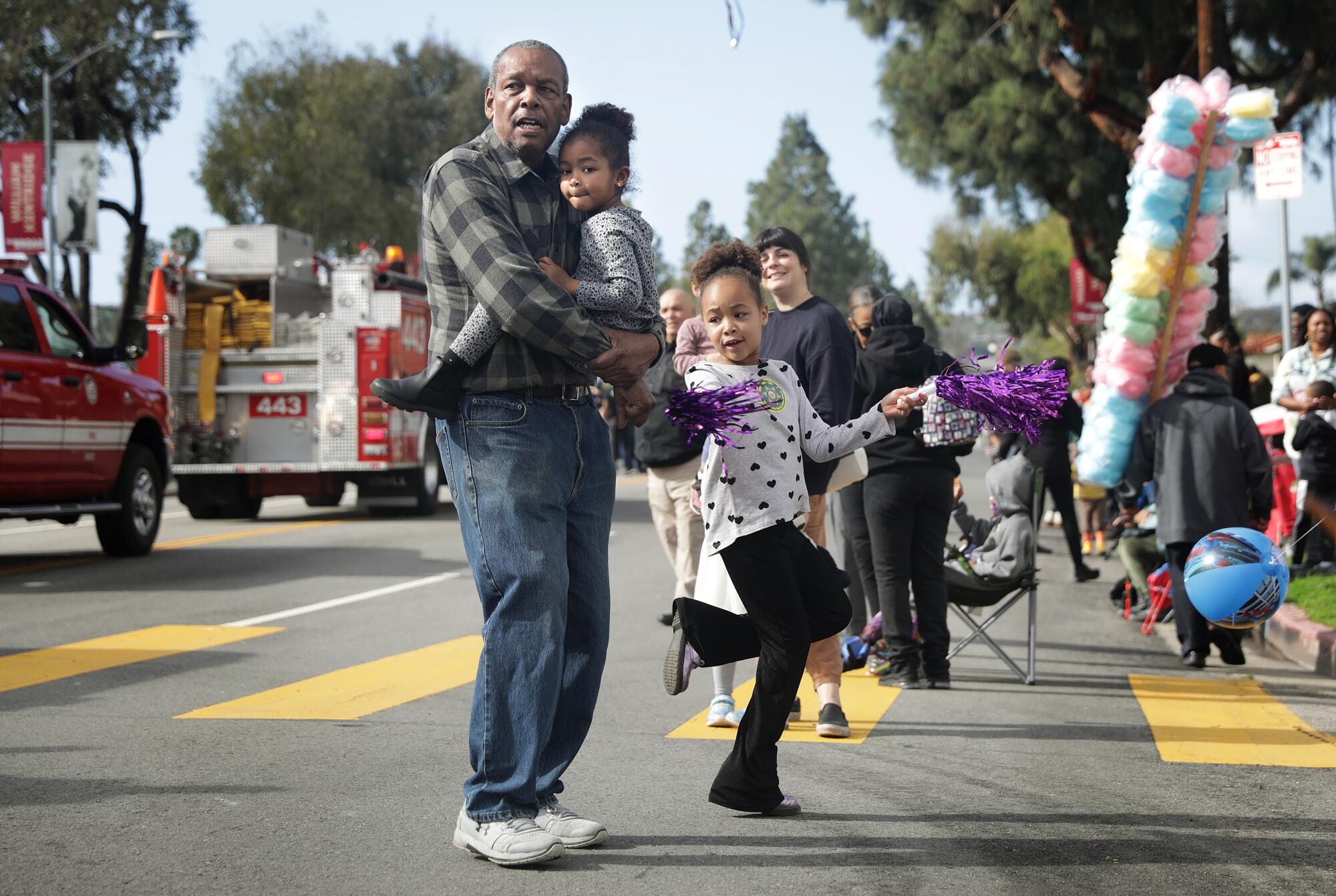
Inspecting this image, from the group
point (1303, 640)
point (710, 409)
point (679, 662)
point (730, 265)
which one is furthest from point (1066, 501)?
point (710, 409)

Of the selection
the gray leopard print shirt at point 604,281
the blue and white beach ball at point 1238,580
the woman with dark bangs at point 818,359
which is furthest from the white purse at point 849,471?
the blue and white beach ball at point 1238,580

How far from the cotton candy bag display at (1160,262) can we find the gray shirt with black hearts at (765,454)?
547 centimetres

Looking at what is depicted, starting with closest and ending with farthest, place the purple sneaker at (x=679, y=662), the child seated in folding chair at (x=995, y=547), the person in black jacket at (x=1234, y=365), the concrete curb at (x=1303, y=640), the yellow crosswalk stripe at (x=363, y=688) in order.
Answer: the purple sneaker at (x=679, y=662) < the yellow crosswalk stripe at (x=363, y=688) < the child seated in folding chair at (x=995, y=547) < the concrete curb at (x=1303, y=640) < the person in black jacket at (x=1234, y=365)

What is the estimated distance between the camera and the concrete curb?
7.94 m

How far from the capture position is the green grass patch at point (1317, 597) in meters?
8.71

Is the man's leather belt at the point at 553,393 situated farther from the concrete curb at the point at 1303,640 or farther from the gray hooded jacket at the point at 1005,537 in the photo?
the concrete curb at the point at 1303,640

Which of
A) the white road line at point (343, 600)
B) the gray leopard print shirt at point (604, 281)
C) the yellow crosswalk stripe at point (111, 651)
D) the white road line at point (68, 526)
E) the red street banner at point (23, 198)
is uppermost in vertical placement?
the red street banner at point (23, 198)

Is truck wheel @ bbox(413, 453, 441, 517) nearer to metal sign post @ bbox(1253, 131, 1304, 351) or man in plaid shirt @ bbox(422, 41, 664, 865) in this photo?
metal sign post @ bbox(1253, 131, 1304, 351)

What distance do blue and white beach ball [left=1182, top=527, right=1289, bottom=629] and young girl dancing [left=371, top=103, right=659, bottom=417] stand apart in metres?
3.58

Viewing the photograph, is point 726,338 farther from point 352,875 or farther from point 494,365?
point 352,875

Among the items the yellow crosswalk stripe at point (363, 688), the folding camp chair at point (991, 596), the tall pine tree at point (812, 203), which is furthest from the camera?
the tall pine tree at point (812, 203)

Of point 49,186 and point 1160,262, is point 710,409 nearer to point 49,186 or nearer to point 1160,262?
point 1160,262

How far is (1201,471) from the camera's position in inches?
308

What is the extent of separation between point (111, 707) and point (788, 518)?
3.42 metres
